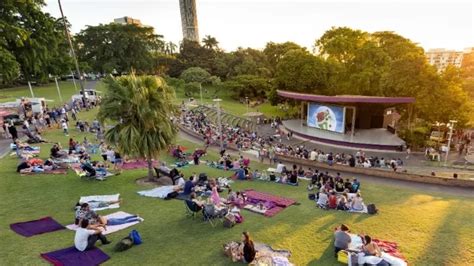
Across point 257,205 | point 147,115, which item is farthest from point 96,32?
point 257,205

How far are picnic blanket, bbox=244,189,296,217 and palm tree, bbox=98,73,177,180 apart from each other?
5.10m

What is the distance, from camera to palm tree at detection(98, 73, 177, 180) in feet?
47.4

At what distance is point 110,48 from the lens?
67188mm

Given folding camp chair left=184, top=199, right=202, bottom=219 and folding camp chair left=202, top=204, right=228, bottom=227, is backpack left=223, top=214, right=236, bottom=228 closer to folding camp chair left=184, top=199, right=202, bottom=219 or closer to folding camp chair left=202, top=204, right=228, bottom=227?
folding camp chair left=202, top=204, right=228, bottom=227

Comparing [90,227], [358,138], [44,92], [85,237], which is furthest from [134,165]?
[44,92]

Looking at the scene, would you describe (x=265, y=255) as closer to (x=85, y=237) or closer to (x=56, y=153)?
(x=85, y=237)

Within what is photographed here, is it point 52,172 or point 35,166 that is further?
point 35,166

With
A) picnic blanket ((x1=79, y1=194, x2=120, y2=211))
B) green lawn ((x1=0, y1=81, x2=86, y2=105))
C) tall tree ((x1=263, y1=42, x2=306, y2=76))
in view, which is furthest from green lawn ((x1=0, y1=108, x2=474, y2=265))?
tall tree ((x1=263, y1=42, x2=306, y2=76))

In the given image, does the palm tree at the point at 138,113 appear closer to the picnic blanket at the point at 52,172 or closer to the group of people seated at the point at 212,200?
the group of people seated at the point at 212,200

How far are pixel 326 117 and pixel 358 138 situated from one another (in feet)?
13.8

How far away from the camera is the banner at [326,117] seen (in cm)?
3325

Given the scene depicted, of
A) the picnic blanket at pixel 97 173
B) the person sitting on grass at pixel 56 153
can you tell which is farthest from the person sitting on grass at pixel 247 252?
the person sitting on grass at pixel 56 153

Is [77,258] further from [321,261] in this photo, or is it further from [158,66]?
[158,66]

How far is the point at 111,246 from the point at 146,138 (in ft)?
21.0
